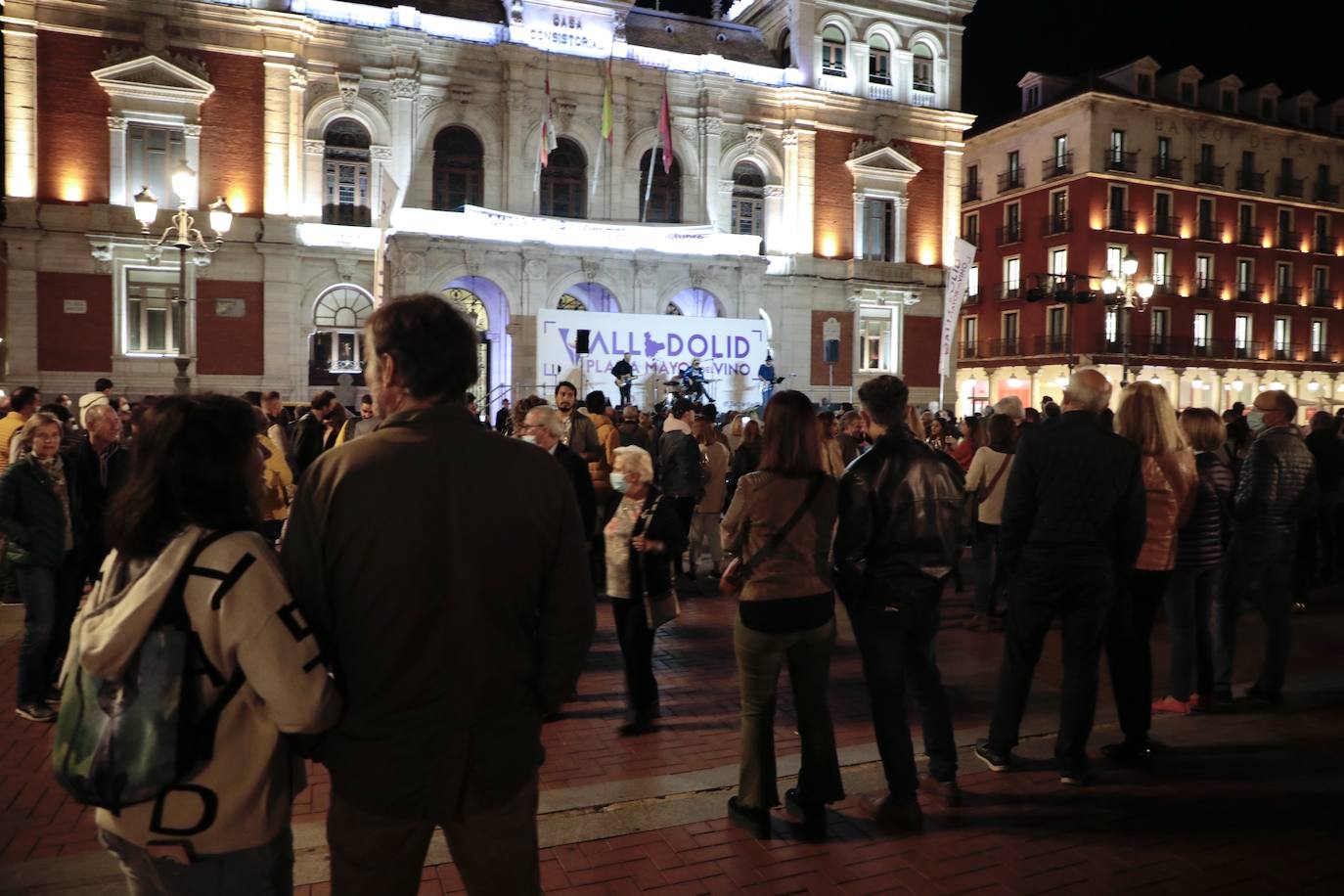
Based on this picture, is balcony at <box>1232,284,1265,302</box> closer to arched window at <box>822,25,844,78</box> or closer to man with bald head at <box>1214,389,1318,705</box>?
arched window at <box>822,25,844,78</box>

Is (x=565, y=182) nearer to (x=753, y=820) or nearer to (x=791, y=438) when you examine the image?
(x=791, y=438)

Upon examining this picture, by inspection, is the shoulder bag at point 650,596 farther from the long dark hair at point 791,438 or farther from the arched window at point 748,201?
the arched window at point 748,201

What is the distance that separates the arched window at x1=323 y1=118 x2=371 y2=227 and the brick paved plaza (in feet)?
74.9

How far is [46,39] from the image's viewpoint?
933 inches

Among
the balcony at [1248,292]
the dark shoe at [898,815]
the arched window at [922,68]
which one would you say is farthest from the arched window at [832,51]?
the dark shoe at [898,815]

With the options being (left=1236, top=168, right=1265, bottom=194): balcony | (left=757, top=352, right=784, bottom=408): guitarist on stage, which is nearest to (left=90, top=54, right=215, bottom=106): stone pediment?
(left=757, top=352, right=784, bottom=408): guitarist on stage

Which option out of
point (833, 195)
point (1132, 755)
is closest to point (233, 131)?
point (833, 195)

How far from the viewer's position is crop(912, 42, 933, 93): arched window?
32875 mm

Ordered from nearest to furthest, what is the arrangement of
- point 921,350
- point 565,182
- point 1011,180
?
point 565,182 < point 921,350 < point 1011,180

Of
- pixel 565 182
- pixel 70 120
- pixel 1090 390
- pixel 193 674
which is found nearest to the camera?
pixel 193 674

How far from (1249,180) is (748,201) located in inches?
1025

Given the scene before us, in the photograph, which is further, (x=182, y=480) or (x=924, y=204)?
(x=924, y=204)

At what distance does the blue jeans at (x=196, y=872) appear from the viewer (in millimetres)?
2186

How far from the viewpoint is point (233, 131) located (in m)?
25.4
